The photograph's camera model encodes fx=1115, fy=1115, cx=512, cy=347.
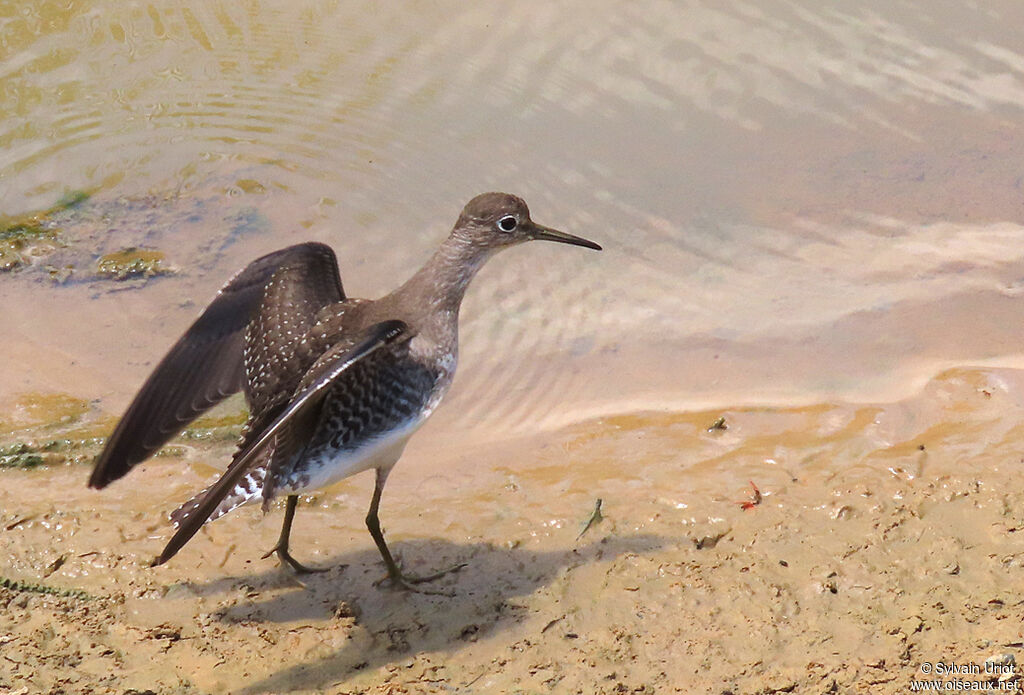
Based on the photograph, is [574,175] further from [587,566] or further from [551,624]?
[551,624]

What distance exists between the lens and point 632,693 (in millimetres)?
3607

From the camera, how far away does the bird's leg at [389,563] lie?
4.39 metres

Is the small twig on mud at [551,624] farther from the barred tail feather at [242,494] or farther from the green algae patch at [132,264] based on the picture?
the green algae patch at [132,264]

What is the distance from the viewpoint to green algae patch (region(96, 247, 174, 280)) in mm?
6391

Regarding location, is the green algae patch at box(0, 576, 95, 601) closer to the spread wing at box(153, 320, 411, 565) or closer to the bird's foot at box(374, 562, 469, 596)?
the spread wing at box(153, 320, 411, 565)

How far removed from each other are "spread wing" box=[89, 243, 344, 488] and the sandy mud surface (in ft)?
1.49

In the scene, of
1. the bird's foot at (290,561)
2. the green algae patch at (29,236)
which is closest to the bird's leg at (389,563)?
the bird's foot at (290,561)

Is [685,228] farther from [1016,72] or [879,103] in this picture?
[1016,72]

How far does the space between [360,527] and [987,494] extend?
2.57 metres

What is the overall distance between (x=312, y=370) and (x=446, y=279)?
82 cm

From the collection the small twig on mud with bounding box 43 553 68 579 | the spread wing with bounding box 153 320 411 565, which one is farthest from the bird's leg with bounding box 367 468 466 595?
the small twig on mud with bounding box 43 553 68 579

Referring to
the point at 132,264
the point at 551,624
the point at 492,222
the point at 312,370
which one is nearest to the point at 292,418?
the point at 312,370

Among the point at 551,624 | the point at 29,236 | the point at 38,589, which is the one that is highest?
the point at 29,236

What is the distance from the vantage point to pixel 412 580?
4.40 meters
